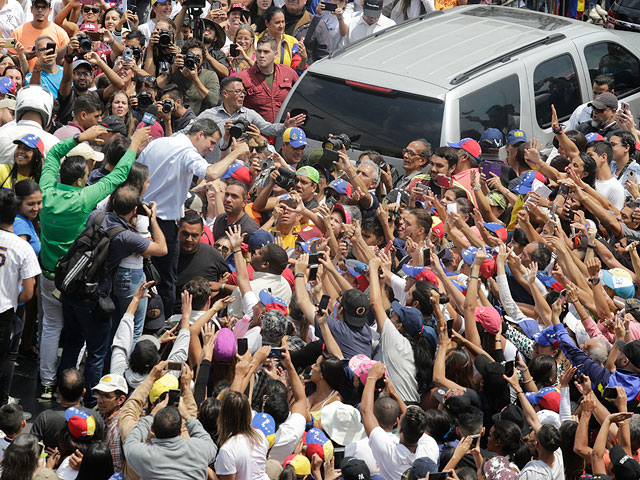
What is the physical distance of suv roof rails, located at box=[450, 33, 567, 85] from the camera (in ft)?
31.4

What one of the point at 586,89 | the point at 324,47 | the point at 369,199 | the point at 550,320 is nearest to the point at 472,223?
the point at 369,199

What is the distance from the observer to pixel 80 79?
996 cm

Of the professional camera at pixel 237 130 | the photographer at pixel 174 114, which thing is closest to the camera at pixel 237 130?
the professional camera at pixel 237 130

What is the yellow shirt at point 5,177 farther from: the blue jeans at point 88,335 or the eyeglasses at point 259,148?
the eyeglasses at point 259,148

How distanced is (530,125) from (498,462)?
531 cm

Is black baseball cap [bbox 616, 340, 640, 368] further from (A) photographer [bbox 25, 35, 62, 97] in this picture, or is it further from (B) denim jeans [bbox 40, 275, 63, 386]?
(A) photographer [bbox 25, 35, 62, 97]

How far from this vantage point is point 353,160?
971 cm

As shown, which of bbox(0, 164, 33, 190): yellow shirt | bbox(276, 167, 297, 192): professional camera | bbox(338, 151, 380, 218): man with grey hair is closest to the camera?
bbox(0, 164, 33, 190): yellow shirt

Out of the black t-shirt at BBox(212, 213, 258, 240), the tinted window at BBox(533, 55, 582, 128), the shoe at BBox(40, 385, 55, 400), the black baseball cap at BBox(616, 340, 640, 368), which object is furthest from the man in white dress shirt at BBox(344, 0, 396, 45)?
the black baseball cap at BBox(616, 340, 640, 368)

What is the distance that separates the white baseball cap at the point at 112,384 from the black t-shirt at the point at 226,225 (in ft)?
8.12

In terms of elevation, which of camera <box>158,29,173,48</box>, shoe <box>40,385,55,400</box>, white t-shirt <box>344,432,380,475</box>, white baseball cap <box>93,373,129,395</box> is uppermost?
camera <box>158,29,173,48</box>

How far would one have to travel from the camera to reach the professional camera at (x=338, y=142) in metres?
9.34

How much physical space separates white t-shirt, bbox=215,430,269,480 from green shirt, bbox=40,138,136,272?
2441mm

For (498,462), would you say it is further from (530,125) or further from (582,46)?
(582,46)
